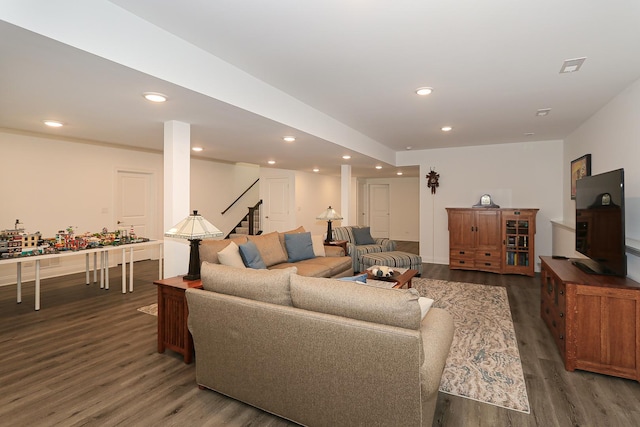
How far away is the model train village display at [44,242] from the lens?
12.5 ft

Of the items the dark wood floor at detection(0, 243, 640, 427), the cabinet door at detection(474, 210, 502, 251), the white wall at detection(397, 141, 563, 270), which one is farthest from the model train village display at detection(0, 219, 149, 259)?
the cabinet door at detection(474, 210, 502, 251)

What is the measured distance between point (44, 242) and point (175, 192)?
7.98 ft

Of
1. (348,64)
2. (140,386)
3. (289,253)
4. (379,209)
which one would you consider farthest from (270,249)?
(379,209)

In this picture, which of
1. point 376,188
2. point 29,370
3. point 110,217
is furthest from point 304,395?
point 376,188

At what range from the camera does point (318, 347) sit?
1767 mm

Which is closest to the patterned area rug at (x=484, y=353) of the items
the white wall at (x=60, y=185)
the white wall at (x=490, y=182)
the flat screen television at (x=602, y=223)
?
the flat screen television at (x=602, y=223)

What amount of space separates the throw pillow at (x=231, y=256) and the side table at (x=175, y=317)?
430mm

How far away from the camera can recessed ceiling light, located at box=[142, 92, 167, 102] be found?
2.61 meters

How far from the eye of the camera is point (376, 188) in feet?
37.2

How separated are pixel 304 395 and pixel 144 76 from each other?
2.29 m

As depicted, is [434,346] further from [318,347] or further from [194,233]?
[194,233]

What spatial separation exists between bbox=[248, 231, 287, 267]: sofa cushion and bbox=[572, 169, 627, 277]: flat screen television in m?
3.28

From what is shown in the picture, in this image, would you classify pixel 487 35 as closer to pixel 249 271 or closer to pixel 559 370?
pixel 249 271

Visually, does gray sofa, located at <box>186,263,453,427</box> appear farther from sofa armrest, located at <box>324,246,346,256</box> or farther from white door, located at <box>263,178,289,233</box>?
white door, located at <box>263,178,289,233</box>
